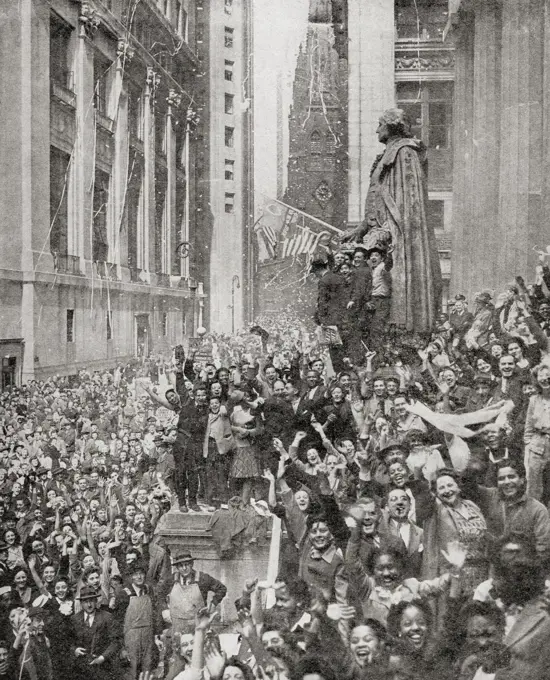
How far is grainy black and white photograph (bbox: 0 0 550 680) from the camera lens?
20.5 feet

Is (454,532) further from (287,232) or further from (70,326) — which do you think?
(287,232)

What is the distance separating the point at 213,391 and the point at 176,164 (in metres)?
25.9

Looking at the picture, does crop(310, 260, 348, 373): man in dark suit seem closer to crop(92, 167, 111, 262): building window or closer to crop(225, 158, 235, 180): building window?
crop(92, 167, 111, 262): building window

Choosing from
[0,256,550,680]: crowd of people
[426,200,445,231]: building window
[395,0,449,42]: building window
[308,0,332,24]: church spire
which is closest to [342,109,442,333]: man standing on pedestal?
[0,256,550,680]: crowd of people

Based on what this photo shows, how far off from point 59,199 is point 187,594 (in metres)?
12.3

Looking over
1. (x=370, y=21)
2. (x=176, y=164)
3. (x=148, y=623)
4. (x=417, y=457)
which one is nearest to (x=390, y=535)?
(x=417, y=457)

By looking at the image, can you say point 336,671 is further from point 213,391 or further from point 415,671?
point 213,391

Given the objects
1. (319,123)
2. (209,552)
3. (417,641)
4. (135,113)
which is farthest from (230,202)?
(417,641)

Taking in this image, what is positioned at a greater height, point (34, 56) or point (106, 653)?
point (34, 56)

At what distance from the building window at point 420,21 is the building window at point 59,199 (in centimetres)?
1696

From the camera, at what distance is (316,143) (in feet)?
79.4

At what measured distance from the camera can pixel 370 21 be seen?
3050 centimetres

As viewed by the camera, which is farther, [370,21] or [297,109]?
[370,21]

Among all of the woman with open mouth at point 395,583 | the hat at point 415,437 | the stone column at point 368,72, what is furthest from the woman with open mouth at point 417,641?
the stone column at point 368,72
